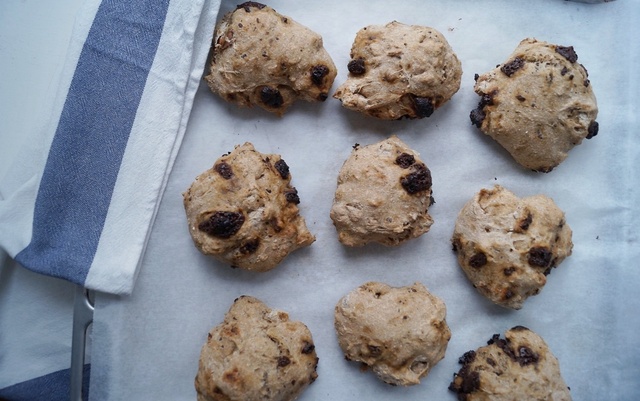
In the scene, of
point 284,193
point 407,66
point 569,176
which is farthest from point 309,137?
point 569,176

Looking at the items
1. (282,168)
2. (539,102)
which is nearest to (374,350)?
(282,168)

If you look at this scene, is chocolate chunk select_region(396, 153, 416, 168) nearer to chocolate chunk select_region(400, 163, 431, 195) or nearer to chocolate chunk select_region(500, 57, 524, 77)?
chocolate chunk select_region(400, 163, 431, 195)

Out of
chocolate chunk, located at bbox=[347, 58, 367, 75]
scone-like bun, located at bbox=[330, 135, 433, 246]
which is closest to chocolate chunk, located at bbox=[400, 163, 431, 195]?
scone-like bun, located at bbox=[330, 135, 433, 246]

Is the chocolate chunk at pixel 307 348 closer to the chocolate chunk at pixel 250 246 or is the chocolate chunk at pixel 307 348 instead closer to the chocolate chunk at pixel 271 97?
the chocolate chunk at pixel 250 246

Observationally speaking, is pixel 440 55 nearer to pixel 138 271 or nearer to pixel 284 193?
pixel 284 193

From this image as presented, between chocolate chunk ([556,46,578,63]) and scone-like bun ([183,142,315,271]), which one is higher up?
chocolate chunk ([556,46,578,63])

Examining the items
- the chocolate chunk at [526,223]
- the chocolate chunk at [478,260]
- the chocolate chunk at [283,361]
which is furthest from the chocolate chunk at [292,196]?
the chocolate chunk at [526,223]
